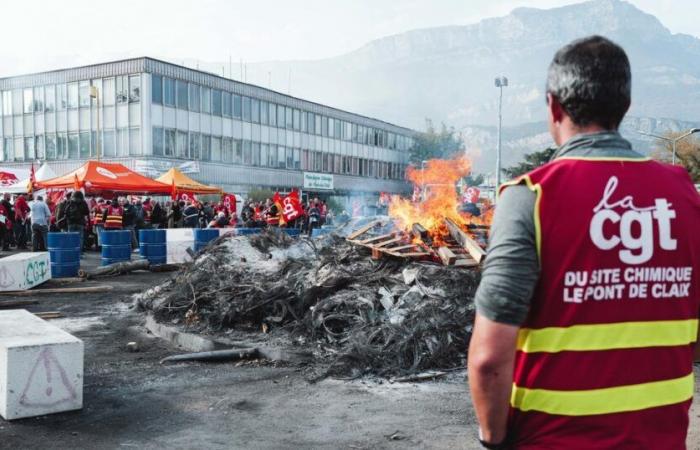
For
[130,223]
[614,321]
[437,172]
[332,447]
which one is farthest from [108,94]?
[614,321]

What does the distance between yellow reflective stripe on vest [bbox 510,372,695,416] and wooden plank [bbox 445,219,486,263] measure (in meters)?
7.15

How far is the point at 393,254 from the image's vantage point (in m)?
9.48

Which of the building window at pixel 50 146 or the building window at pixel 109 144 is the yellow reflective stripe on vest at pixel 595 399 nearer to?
the building window at pixel 109 144

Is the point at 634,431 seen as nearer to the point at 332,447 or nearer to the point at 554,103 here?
the point at 554,103

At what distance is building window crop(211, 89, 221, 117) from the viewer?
44531 mm

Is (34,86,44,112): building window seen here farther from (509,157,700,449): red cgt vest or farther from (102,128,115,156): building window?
(509,157,700,449): red cgt vest

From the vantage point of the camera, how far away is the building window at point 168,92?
132ft

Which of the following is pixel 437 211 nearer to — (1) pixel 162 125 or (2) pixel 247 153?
(1) pixel 162 125

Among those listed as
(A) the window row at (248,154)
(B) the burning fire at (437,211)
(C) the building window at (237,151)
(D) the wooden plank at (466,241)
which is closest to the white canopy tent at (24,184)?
(A) the window row at (248,154)

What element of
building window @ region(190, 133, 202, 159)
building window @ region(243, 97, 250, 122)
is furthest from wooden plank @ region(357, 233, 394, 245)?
building window @ region(243, 97, 250, 122)

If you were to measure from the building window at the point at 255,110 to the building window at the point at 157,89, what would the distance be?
31.8 ft

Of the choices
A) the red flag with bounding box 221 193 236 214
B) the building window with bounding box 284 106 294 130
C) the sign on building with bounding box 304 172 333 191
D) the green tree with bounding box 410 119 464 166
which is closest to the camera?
the red flag with bounding box 221 193 236 214

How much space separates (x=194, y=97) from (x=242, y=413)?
131 feet

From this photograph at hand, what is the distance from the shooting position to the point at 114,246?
15.9m
